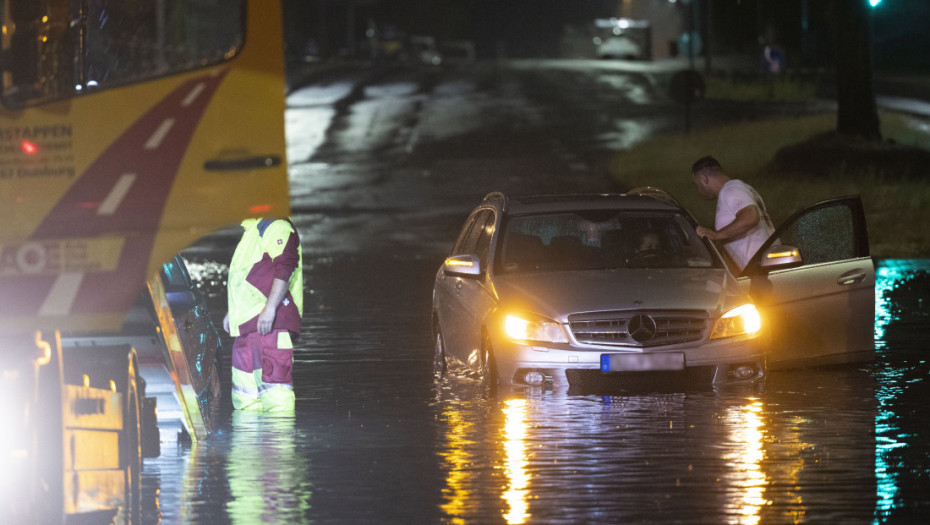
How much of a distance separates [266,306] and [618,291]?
2.28 meters

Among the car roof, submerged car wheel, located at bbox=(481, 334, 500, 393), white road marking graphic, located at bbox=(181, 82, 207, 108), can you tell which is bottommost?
submerged car wheel, located at bbox=(481, 334, 500, 393)

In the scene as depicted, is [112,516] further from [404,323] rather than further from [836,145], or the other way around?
[836,145]

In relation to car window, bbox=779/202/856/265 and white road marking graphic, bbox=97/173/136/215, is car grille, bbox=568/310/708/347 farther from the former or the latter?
white road marking graphic, bbox=97/173/136/215

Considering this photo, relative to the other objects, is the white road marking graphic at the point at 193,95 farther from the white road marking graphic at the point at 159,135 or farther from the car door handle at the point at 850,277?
the car door handle at the point at 850,277

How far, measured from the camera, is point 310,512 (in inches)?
312

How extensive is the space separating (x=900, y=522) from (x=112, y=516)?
3.37m

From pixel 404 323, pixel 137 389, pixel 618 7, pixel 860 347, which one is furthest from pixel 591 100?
pixel 618 7

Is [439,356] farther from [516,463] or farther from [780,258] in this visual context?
[516,463]

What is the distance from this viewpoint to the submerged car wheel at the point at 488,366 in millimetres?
11422

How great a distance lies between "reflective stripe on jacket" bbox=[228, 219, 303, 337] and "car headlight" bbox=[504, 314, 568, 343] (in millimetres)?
1373

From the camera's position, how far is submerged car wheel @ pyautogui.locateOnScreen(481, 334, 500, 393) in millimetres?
11422

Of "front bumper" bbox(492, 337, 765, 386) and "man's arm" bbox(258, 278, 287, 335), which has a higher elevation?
"man's arm" bbox(258, 278, 287, 335)

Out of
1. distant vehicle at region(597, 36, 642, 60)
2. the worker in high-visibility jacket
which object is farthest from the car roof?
distant vehicle at region(597, 36, 642, 60)

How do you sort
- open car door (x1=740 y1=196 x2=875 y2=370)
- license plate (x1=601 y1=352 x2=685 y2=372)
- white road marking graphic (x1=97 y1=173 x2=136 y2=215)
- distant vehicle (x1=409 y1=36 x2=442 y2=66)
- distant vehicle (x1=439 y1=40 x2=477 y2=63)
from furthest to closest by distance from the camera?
distant vehicle (x1=439 y1=40 x2=477 y2=63), distant vehicle (x1=409 y1=36 x2=442 y2=66), open car door (x1=740 y1=196 x2=875 y2=370), license plate (x1=601 y1=352 x2=685 y2=372), white road marking graphic (x1=97 y1=173 x2=136 y2=215)
